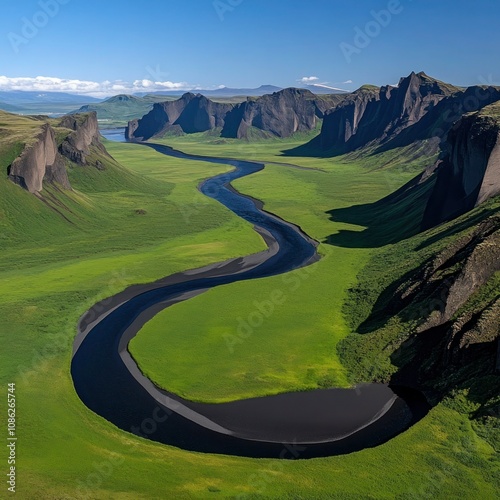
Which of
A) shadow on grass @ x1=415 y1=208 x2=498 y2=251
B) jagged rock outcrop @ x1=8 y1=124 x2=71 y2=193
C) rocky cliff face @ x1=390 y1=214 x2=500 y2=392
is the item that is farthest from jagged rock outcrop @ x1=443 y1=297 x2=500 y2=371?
jagged rock outcrop @ x1=8 y1=124 x2=71 y2=193

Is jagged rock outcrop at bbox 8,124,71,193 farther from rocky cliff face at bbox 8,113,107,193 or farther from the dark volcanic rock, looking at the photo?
the dark volcanic rock

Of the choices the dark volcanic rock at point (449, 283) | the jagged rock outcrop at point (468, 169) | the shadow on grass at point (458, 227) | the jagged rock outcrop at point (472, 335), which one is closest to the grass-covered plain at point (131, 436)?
the jagged rock outcrop at point (472, 335)

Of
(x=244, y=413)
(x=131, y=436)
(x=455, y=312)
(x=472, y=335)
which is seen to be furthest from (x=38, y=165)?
(x=472, y=335)

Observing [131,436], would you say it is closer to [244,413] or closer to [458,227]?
[244,413]

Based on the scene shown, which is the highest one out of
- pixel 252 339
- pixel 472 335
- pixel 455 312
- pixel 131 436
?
pixel 455 312

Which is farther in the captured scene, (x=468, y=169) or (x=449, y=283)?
(x=468, y=169)

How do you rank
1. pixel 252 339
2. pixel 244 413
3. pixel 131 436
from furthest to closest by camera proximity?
pixel 252 339 < pixel 244 413 < pixel 131 436

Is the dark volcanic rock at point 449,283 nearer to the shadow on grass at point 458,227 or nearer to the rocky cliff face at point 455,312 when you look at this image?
the rocky cliff face at point 455,312

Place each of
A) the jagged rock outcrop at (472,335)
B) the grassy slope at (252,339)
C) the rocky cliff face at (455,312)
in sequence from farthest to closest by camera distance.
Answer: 1. the grassy slope at (252,339)
2. the jagged rock outcrop at (472,335)
3. the rocky cliff face at (455,312)
